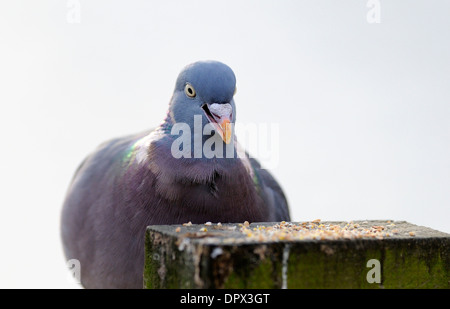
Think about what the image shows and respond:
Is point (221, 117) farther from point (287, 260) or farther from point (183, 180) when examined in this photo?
point (287, 260)

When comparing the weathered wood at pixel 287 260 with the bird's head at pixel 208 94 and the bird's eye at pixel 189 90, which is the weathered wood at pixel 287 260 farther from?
the bird's eye at pixel 189 90

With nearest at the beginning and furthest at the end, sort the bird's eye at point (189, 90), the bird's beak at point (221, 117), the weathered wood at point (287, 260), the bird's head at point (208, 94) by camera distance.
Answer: the weathered wood at point (287, 260) < the bird's beak at point (221, 117) < the bird's head at point (208, 94) < the bird's eye at point (189, 90)

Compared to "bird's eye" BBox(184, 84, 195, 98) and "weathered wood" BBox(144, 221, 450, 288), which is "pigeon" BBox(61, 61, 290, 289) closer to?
"bird's eye" BBox(184, 84, 195, 98)

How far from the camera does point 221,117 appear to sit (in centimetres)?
405

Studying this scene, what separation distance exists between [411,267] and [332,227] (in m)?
0.53

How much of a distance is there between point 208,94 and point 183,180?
0.63 metres

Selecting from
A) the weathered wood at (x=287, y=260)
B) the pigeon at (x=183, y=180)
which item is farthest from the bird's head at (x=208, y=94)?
the weathered wood at (x=287, y=260)

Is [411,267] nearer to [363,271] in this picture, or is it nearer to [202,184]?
[363,271]

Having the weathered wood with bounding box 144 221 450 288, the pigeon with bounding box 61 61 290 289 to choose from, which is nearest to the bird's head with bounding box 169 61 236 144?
the pigeon with bounding box 61 61 290 289

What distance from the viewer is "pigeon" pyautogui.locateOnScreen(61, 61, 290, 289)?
413 centimetres

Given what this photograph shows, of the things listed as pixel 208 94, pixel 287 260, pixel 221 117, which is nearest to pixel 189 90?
pixel 208 94

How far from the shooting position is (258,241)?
9.37ft

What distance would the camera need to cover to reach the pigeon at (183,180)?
163 inches
